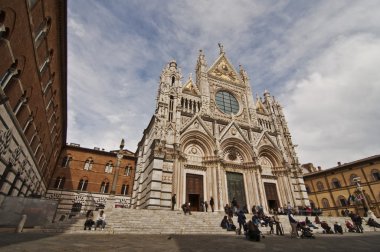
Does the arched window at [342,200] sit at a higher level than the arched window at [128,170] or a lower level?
lower

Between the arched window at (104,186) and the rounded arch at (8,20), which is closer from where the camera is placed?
the rounded arch at (8,20)

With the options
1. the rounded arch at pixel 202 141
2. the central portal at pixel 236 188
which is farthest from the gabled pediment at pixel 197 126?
the central portal at pixel 236 188

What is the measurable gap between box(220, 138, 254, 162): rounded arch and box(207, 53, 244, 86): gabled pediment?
414 inches

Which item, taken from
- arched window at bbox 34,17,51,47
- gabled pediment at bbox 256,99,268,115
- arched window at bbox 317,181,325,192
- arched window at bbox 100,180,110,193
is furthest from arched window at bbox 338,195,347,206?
arched window at bbox 34,17,51,47

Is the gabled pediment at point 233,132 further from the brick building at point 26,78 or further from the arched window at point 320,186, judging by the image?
the arched window at point 320,186

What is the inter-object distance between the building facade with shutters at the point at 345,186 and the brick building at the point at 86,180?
105 feet

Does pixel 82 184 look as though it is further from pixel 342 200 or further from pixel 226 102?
pixel 342 200

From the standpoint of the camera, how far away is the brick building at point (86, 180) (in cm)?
2491

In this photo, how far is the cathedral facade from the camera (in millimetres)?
18625

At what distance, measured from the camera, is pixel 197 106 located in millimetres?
24125

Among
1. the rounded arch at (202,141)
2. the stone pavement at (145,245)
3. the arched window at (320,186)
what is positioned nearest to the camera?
the stone pavement at (145,245)

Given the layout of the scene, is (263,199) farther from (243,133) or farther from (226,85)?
(226,85)

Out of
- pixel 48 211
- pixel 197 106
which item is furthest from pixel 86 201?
pixel 197 106

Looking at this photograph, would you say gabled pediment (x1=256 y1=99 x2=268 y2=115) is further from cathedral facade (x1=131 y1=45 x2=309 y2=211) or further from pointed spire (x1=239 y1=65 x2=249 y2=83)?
pointed spire (x1=239 y1=65 x2=249 y2=83)
